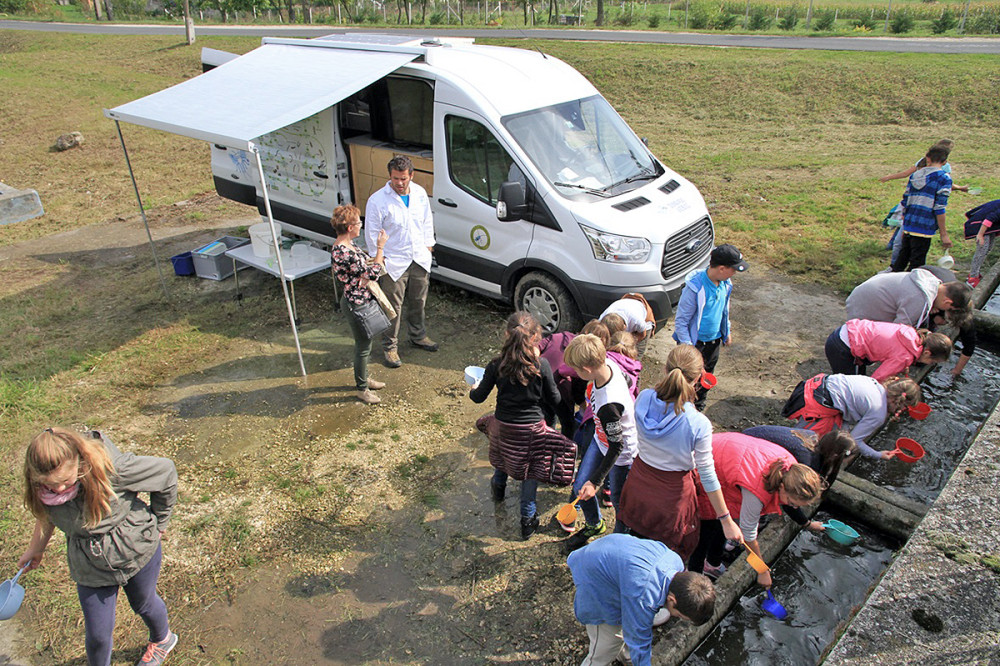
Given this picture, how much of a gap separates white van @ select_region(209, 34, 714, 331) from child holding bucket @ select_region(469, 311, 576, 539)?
2158mm

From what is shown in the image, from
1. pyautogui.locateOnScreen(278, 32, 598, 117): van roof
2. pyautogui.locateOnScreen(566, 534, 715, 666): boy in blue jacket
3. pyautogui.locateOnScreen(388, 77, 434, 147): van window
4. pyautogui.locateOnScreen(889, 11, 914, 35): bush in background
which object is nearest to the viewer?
pyautogui.locateOnScreen(566, 534, 715, 666): boy in blue jacket

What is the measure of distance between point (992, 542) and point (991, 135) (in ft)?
48.2

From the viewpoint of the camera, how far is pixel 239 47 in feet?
81.4

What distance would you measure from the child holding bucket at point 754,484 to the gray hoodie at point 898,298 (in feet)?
8.07

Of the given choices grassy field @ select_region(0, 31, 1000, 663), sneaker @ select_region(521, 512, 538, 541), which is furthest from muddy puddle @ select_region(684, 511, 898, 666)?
grassy field @ select_region(0, 31, 1000, 663)

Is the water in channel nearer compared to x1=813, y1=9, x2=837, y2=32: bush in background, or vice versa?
the water in channel

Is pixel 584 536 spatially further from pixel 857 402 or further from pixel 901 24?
pixel 901 24

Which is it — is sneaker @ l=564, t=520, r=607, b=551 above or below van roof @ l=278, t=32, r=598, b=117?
below

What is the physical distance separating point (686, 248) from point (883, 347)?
1.93m

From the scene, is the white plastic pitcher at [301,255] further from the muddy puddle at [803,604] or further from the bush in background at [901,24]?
→ the bush in background at [901,24]

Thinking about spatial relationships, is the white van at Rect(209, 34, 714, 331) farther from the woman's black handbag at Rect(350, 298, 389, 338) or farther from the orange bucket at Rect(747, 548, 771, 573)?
the orange bucket at Rect(747, 548, 771, 573)

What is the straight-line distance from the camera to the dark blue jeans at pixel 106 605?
117 inches

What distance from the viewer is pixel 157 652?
3369 millimetres

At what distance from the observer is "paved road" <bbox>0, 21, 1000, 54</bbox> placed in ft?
68.6
